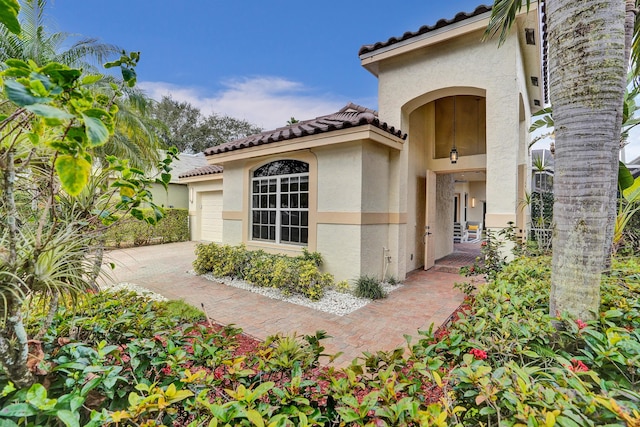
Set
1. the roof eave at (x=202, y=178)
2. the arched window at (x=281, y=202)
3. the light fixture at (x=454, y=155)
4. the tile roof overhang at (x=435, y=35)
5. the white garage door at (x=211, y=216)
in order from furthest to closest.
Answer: the white garage door at (x=211, y=216)
the roof eave at (x=202, y=178)
the light fixture at (x=454, y=155)
the arched window at (x=281, y=202)
the tile roof overhang at (x=435, y=35)

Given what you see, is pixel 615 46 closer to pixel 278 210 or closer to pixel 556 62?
pixel 556 62

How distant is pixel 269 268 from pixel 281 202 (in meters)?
2.41

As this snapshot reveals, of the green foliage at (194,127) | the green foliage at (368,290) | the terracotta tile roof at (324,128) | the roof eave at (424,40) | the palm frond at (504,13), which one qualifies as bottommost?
the green foliage at (368,290)

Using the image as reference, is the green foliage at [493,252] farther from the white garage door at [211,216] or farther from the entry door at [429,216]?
the white garage door at [211,216]

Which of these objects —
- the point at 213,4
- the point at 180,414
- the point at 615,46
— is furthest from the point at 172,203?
the point at 615,46

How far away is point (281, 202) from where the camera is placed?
9.29 metres

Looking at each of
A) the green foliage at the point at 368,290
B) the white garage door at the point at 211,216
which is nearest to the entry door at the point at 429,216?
the green foliage at the point at 368,290

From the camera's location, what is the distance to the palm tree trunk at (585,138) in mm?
2393

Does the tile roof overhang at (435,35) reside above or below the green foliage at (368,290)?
above

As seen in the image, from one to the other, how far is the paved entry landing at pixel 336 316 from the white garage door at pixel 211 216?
6882 millimetres

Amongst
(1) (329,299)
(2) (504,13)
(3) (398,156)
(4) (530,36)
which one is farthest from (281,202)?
(4) (530,36)

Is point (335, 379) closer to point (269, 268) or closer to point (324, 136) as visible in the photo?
point (269, 268)

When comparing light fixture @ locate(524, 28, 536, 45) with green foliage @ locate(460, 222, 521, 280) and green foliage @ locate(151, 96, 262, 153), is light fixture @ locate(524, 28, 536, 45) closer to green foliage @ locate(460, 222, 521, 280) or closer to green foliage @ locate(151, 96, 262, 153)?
green foliage @ locate(460, 222, 521, 280)

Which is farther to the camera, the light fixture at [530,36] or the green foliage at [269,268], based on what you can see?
the green foliage at [269,268]
